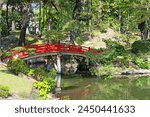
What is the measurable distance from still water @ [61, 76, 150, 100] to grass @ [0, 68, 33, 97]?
2.85 meters

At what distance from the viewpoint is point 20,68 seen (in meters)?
34.7

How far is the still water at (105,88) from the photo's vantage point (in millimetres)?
31547

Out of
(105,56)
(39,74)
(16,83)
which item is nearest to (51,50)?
(105,56)

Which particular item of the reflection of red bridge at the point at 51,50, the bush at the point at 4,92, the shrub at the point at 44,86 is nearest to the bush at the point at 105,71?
the reflection of red bridge at the point at 51,50

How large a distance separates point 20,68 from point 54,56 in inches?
688

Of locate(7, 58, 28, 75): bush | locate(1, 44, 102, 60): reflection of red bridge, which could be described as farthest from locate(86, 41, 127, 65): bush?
locate(7, 58, 28, 75): bush

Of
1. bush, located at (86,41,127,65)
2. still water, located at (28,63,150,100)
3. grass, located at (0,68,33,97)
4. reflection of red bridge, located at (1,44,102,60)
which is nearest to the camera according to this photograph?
grass, located at (0,68,33,97)

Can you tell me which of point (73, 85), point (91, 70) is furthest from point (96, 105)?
point (91, 70)

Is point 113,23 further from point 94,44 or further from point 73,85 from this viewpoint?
point 73,85

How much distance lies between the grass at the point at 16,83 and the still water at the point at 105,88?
2851 mm

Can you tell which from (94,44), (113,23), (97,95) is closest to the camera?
(97,95)

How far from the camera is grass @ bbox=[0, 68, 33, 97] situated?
2739 centimetres

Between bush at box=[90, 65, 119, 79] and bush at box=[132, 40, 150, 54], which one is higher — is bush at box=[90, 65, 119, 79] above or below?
below

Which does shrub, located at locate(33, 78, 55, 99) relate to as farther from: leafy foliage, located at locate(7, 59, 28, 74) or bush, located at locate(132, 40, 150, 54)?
bush, located at locate(132, 40, 150, 54)
